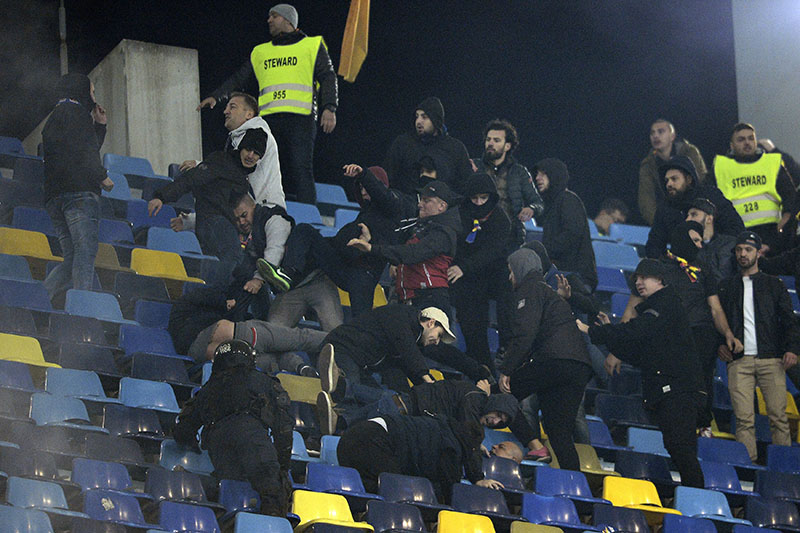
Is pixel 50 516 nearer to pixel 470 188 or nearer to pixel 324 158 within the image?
pixel 470 188

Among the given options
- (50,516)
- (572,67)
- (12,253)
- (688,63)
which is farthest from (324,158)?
(50,516)

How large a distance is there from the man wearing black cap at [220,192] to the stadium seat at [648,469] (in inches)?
87.3

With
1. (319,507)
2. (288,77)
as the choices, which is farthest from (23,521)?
(288,77)

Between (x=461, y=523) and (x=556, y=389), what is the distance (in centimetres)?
138

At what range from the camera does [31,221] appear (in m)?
7.73

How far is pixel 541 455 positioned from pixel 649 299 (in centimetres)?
104

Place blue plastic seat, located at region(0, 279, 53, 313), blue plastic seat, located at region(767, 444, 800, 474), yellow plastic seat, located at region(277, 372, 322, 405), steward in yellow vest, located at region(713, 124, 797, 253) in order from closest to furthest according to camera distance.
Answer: yellow plastic seat, located at region(277, 372, 322, 405) → blue plastic seat, located at region(0, 279, 53, 313) → blue plastic seat, located at region(767, 444, 800, 474) → steward in yellow vest, located at region(713, 124, 797, 253)

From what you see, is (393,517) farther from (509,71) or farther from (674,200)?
(509,71)

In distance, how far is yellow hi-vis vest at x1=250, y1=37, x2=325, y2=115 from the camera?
8430 mm

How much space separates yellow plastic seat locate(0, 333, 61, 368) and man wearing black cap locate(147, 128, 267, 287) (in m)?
1.11

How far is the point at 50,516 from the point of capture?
492cm

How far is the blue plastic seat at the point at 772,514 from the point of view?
22.0 ft

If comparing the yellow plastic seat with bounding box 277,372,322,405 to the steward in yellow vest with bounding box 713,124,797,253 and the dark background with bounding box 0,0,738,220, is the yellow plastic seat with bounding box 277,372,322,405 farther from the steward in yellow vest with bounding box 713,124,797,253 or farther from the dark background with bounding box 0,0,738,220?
the dark background with bounding box 0,0,738,220

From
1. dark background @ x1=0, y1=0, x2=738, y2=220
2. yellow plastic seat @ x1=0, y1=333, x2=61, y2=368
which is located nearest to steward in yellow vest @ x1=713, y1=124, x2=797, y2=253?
dark background @ x1=0, y1=0, x2=738, y2=220
